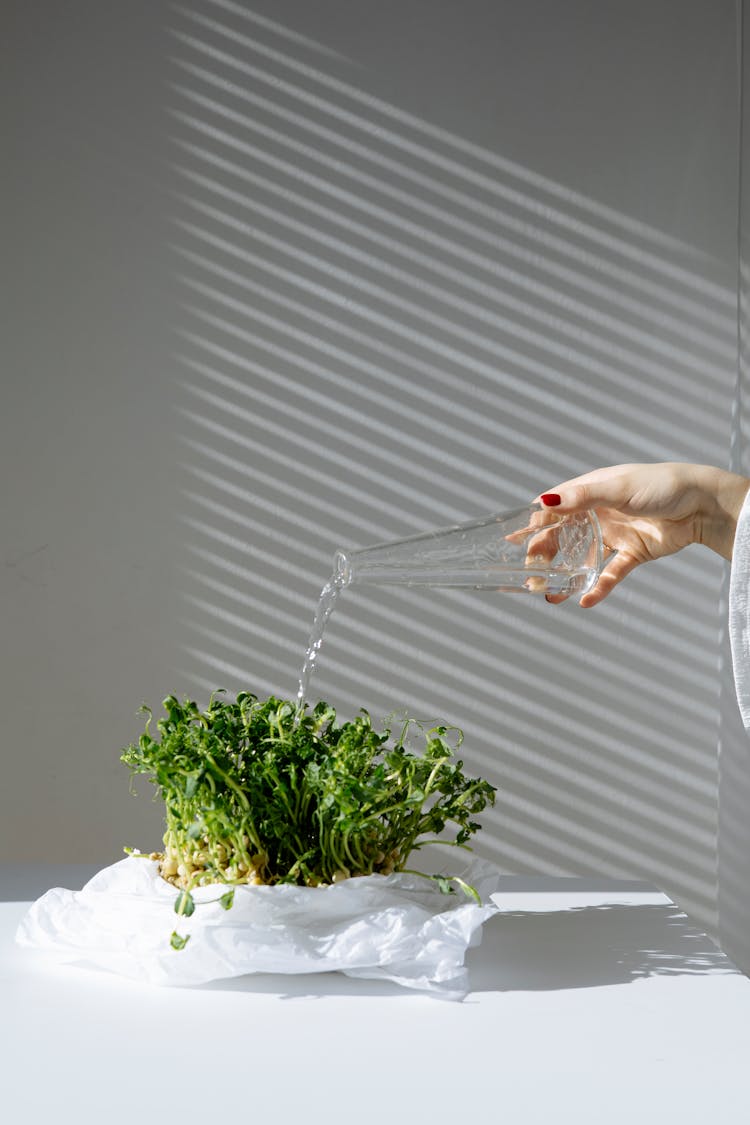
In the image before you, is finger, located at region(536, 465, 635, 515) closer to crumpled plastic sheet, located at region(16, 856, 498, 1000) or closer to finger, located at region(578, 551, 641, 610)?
finger, located at region(578, 551, 641, 610)

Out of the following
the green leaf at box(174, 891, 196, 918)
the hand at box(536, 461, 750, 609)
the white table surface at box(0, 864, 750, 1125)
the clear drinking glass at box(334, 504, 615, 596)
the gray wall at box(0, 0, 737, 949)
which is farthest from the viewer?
the gray wall at box(0, 0, 737, 949)

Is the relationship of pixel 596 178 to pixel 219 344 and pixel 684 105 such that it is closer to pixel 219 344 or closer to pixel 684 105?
pixel 684 105

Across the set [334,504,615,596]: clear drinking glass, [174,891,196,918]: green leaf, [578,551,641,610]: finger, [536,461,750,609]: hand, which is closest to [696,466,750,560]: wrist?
[536,461,750,609]: hand

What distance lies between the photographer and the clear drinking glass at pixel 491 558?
1178 mm

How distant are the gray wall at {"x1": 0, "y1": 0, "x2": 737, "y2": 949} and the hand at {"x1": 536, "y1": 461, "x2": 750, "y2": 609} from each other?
1.05 metres

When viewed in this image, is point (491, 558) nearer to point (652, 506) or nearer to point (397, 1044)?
point (652, 506)

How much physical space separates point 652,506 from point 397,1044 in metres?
0.73

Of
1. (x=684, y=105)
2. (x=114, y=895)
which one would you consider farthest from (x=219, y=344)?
(x=114, y=895)

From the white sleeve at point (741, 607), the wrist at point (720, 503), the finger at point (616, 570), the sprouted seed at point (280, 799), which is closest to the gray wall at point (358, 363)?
the finger at point (616, 570)

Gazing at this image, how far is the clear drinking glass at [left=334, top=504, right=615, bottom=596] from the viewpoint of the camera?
1178mm

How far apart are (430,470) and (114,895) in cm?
165

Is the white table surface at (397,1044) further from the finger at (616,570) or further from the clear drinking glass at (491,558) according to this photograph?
the finger at (616,570)

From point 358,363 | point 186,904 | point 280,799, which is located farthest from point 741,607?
point 358,363

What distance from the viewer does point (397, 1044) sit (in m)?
0.87
